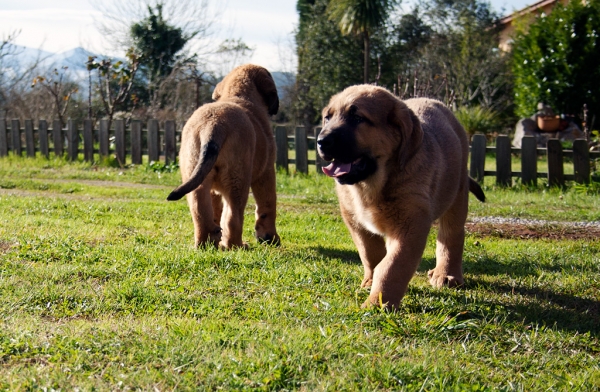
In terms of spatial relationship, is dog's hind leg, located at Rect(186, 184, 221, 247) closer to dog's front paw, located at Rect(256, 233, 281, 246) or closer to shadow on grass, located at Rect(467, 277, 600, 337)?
dog's front paw, located at Rect(256, 233, 281, 246)

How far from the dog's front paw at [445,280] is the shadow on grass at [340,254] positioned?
851mm

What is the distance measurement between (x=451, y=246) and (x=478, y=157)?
852 cm

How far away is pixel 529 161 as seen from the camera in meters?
13.3

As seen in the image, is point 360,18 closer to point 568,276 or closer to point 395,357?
point 568,276

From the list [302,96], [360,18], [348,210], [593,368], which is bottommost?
[593,368]

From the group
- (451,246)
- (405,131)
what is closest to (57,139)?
(451,246)

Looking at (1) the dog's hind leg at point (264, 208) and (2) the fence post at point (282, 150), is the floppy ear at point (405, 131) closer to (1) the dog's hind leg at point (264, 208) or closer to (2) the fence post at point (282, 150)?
(1) the dog's hind leg at point (264, 208)

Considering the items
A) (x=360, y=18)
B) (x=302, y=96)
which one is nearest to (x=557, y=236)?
(x=360, y=18)

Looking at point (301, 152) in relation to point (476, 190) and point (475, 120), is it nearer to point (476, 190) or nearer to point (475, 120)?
point (475, 120)

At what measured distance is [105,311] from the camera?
4.23 metres

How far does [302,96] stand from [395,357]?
29.7 meters

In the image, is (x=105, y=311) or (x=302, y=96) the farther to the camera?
(x=302, y=96)

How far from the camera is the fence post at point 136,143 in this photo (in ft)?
55.6

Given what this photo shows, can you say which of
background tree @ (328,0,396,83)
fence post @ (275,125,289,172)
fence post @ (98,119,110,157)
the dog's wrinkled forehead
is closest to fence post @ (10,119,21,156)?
fence post @ (98,119,110,157)
